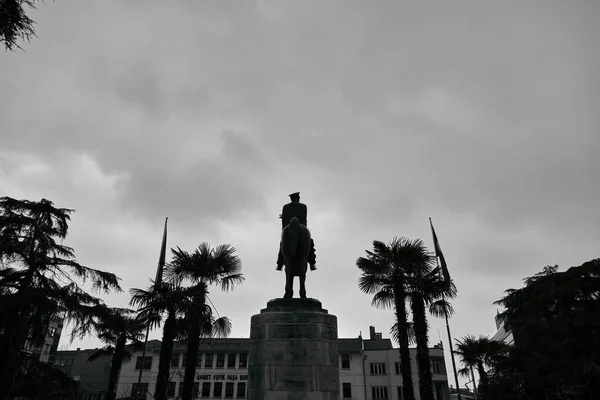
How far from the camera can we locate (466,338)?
31.1 metres

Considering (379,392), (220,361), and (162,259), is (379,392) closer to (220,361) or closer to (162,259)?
(220,361)

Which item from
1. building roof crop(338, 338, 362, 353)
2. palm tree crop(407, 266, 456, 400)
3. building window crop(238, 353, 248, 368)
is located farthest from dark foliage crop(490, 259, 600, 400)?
building window crop(238, 353, 248, 368)

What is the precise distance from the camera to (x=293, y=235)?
982 cm


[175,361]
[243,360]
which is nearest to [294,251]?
[243,360]

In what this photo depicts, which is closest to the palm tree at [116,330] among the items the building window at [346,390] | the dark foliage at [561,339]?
the dark foliage at [561,339]

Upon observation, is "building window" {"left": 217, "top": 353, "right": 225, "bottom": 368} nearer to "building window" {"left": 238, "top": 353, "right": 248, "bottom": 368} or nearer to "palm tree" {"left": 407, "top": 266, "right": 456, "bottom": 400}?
"building window" {"left": 238, "top": 353, "right": 248, "bottom": 368}

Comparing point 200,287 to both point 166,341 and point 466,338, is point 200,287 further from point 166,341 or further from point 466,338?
point 466,338

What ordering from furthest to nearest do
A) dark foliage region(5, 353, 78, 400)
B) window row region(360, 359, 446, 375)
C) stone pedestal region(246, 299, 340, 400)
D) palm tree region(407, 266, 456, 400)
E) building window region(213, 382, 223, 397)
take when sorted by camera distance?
building window region(213, 382, 223, 397) < window row region(360, 359, 446, 375) < palm tree region(407, 266, 456, 400) < dark foliage region(5, 353, 78, 400) < stone pedestal region(246, 299, 340, 400)

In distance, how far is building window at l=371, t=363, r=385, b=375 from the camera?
48.8m

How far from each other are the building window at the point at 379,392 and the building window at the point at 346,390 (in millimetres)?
2605

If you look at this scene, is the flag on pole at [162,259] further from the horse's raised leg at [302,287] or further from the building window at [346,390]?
the building window at [346,390]

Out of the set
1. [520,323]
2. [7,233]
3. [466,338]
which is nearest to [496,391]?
[520,323]

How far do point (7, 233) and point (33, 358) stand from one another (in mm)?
4594

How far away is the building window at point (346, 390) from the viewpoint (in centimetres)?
4762
